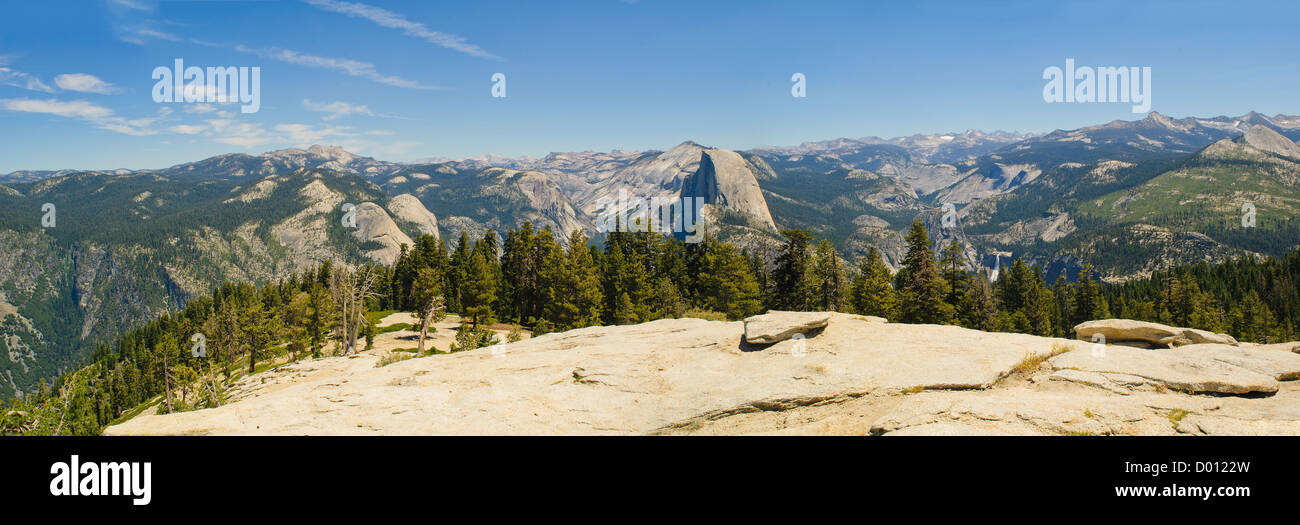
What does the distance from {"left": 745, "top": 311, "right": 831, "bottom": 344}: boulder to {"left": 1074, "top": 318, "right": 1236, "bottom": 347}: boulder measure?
47.0ft

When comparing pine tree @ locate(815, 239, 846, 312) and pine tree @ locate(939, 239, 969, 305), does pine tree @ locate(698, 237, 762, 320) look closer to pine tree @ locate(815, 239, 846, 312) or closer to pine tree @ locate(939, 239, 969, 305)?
pine tree @ locate(815, 239, 846, 312)

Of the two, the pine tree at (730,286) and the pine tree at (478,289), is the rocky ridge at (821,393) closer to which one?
the pine tree at (730,286)

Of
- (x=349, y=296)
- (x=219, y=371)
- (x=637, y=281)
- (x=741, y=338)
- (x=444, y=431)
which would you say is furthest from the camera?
(x=219, y=371)

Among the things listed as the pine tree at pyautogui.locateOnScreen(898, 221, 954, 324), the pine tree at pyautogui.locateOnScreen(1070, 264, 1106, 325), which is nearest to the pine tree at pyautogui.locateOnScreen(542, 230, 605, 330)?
the pine tree at pyautogui.locateOnScreen(898, 221, 954, 324)

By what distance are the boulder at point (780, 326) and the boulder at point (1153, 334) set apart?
14316 millimetres

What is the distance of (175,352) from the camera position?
72.4m

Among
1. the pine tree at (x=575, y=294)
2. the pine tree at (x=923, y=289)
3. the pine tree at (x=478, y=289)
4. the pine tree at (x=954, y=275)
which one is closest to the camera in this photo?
the pine tree at (x=923, y=289)

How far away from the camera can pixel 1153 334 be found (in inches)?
981

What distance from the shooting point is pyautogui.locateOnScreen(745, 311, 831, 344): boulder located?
23.3 metres

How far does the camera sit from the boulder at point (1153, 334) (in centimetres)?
2442

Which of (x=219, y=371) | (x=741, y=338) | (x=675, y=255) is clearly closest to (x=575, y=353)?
(x=741, y=338)

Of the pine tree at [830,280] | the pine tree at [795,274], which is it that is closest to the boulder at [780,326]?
the pine tree at [795,274]
